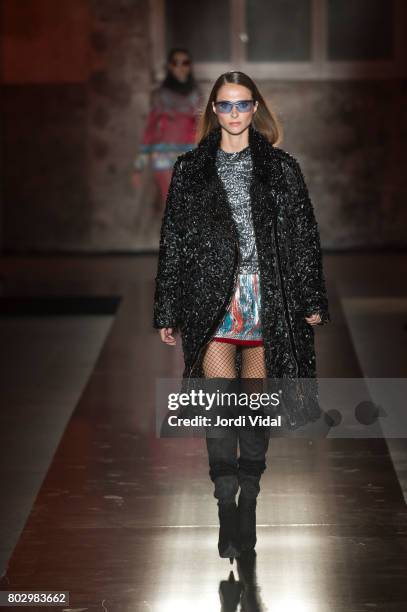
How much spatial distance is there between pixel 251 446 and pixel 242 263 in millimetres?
554

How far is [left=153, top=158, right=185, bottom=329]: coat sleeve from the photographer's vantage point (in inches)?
169

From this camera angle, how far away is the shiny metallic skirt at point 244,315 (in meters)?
4.27

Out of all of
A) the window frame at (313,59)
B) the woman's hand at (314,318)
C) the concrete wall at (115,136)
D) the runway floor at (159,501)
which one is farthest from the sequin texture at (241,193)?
the window frame at (313,59)

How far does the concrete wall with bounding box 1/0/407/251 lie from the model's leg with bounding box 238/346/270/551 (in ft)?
35.1

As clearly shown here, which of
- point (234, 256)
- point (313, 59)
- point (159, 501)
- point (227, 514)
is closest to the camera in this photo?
point (234, 256)

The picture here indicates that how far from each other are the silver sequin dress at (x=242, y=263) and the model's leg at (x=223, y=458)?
0.16ft

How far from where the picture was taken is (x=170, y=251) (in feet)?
14.1

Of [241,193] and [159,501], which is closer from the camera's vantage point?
[241,193]

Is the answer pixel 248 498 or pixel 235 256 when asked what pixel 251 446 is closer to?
pixel 248 498

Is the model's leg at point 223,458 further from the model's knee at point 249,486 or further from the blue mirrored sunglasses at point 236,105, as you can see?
the blue mirrored sunglasses at point 236,105

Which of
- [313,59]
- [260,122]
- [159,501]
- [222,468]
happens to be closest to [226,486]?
[222,468]

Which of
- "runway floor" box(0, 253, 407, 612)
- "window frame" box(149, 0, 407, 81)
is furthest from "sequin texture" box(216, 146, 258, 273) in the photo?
"window frame" box(149, 0, 407, 81)

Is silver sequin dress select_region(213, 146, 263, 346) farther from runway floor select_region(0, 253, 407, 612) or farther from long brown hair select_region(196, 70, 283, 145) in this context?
runway floor select_region(0, 253, 407, 612)

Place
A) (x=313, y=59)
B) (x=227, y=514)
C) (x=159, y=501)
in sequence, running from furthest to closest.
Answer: (x=313, y=59) < (x=159, y=501) < (x=227, y=514)
